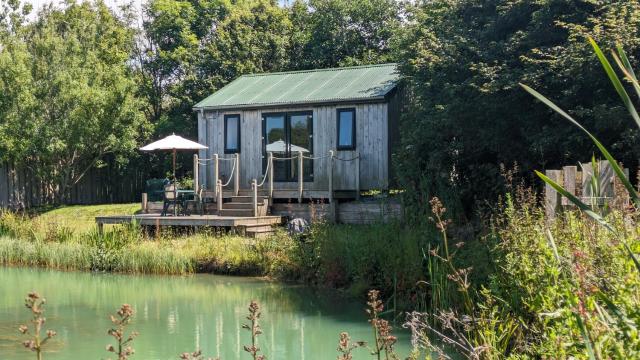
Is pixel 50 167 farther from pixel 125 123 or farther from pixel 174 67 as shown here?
pixel 174 67

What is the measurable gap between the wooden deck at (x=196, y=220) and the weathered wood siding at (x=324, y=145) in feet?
5.93

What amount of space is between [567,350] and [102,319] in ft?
26.0

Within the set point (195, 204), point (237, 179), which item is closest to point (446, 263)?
point (237, 179)

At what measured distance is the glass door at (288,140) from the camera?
1898 centimetres

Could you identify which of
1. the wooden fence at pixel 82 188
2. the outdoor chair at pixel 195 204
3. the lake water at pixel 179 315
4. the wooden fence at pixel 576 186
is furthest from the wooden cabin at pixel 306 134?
the wooden fence at pixel 576 186

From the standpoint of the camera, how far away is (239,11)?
2870 centimetres

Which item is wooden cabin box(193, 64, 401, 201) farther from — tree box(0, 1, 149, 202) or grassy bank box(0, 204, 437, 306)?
tree box(0, 1, 149, 202)

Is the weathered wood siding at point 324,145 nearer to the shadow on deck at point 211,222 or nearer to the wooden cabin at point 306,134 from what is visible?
the wooden cabin at point 306,134

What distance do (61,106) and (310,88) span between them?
30.0ft

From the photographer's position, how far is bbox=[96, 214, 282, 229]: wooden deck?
1627 cm

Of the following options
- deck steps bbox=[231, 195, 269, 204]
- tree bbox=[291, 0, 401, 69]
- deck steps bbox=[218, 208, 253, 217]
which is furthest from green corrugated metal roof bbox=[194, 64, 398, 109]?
tree bbox=[291, 0, 401, 69]

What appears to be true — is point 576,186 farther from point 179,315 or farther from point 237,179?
point 237,179

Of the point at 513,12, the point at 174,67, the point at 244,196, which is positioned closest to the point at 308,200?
the point at 244,196

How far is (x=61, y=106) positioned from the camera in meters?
24.5
